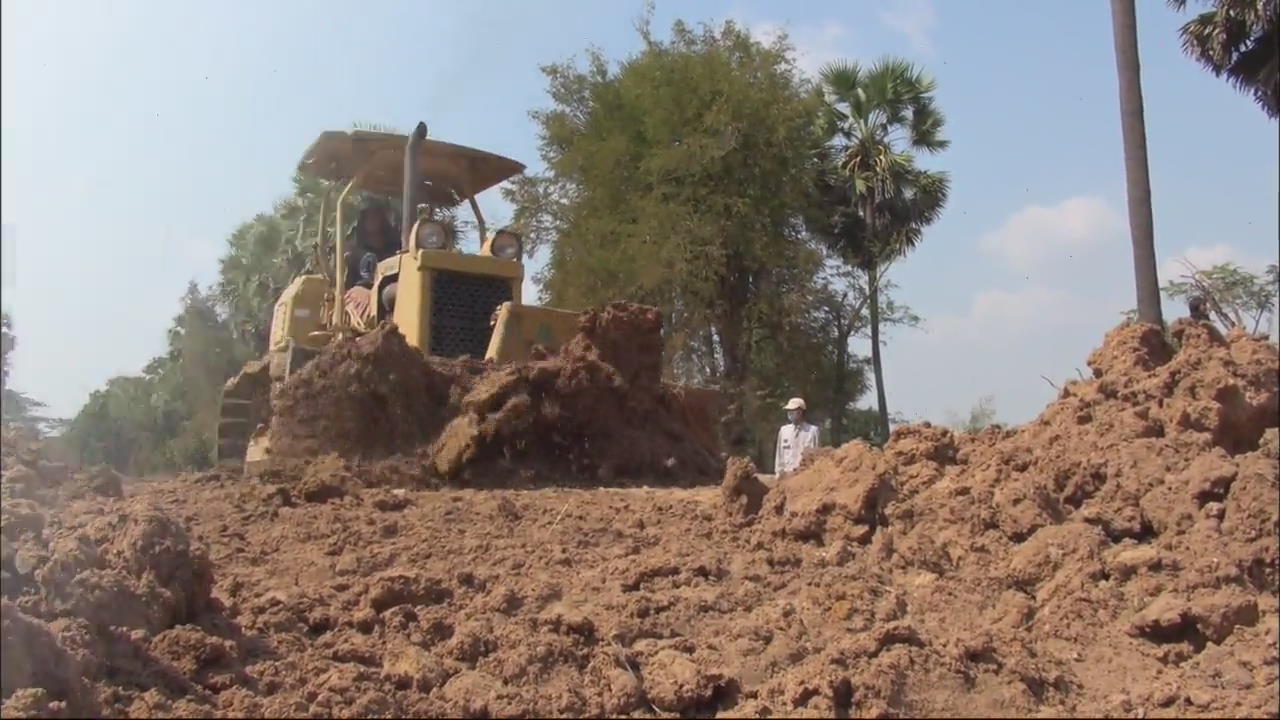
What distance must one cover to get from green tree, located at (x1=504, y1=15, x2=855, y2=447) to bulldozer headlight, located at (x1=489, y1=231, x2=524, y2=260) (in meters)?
→ 11.3

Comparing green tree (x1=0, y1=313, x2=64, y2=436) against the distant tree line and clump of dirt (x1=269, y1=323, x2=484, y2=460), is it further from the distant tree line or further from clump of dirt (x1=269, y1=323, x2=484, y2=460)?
the distant tree line

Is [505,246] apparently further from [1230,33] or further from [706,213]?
[706,213]

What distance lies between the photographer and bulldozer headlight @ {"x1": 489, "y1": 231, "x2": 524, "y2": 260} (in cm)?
1037

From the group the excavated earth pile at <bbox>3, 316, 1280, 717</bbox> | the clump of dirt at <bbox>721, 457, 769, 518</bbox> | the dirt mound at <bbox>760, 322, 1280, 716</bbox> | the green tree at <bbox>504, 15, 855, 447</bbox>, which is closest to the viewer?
the excavated earth pile at <bbox>3, 316, 1280, 717</bbox>

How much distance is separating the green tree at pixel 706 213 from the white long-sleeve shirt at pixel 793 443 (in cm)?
1210

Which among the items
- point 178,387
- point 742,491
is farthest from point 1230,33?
point 178,387

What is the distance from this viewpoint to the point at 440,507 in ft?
24.0

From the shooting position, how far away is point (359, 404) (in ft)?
29.2

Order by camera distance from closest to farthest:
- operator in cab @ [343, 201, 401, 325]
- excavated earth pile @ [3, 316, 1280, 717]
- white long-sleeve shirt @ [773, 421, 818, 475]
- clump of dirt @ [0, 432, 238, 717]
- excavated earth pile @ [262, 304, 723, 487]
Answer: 1. clump of dirt @ [0, 432, 238, 717]
2. excavated earth pile @ [3, 316, 1280, 717]
3. excavated earth pile @ [262, 304, 723, 487]
4. white long-sleeve shirt @ [773, 421, 818, 475]
5. operator in cab @ [343, 201, 401, 325]

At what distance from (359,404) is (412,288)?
1.29 m

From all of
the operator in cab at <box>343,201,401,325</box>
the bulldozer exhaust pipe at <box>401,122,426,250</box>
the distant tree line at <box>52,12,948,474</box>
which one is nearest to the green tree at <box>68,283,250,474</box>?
the distant tree line at <box>52,12,948,474</box>

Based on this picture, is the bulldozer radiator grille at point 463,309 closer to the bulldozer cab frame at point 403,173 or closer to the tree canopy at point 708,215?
the bulldozer cab frame at point 403,173

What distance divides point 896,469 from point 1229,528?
72.7 inches

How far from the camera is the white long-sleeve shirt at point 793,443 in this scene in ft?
30.2
